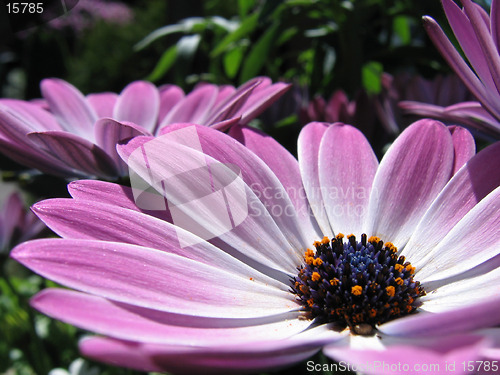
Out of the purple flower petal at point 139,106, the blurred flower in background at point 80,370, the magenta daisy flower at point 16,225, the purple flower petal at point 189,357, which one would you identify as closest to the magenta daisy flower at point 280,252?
the purple flower petal at point 189,357

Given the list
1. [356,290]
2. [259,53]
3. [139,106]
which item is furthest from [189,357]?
[259,53]

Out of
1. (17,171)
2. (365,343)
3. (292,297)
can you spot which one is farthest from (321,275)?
(17,171)

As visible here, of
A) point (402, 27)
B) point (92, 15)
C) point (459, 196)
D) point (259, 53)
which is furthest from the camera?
point (92, 15)

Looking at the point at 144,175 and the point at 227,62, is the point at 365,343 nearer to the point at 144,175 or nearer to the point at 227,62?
the point at 144,175

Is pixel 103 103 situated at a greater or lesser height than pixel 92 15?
lesser

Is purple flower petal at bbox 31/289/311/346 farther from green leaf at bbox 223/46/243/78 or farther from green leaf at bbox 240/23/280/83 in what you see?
green leaf at bbox 223/46/243/78

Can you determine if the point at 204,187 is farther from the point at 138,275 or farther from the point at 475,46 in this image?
the point at 475,46

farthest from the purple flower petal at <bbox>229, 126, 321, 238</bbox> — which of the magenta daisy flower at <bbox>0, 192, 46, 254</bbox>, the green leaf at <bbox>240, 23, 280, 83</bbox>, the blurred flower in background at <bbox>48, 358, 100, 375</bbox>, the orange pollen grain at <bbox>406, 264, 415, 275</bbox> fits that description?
the magenta daisy flower at <bbox>0, 192, 46, 254</bbox>

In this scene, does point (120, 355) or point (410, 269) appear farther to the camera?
point (410, 269)
